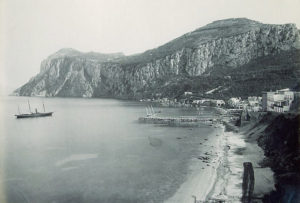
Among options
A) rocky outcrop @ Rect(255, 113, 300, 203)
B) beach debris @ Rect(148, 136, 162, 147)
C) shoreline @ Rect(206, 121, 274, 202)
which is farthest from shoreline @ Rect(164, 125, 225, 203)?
beach debris @ Rect(148, 136, 162, 147)

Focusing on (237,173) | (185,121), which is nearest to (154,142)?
(237,173)

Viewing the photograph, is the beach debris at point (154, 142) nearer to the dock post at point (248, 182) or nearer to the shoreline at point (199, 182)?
the shoreline at point (199, 182)

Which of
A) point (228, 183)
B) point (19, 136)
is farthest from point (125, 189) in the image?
point (19, 136)

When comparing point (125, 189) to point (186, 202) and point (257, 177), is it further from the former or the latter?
point (257, 177)

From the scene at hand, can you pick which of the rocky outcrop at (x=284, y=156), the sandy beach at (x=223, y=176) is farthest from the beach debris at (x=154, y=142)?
the rocky outcrop at (x=284, y=156)

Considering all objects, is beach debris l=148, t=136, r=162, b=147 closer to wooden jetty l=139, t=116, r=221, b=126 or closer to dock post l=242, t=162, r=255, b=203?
dock post l=242, t=162, r=255, b=203

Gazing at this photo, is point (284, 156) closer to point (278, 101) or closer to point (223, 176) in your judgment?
point (223, 176)
